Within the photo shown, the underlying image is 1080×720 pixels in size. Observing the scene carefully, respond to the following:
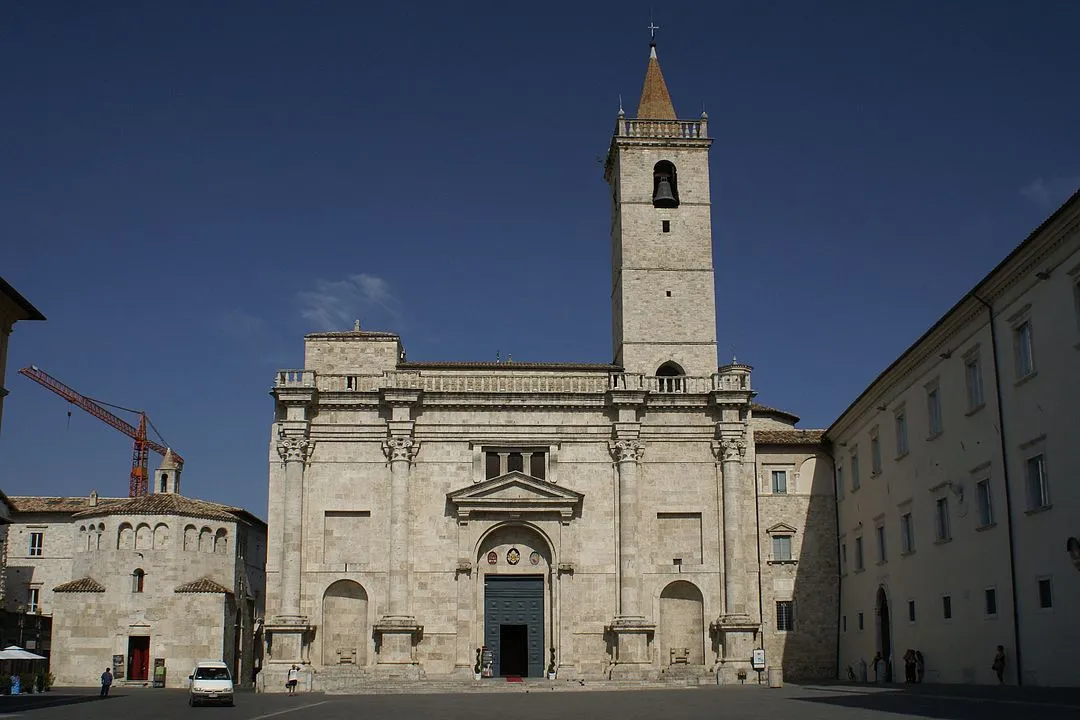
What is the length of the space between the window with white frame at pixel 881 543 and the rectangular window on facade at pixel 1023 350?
43.5 feet

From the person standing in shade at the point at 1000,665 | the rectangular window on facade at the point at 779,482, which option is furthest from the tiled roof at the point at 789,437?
the person standing in shade at the point at 1000,665

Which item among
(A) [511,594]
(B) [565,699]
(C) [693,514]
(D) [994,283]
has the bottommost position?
(B) [565,699]

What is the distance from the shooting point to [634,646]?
1734 inches

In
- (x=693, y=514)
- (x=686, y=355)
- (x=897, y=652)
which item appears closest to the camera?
(x=897, y=652)

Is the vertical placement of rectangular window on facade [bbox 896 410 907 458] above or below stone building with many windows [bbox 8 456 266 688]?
above

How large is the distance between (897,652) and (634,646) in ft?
32.6

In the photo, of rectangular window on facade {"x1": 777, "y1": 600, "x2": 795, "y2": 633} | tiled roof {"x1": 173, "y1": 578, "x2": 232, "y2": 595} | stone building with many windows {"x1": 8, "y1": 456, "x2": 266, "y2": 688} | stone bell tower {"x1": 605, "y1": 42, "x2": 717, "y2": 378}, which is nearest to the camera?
rectangular window on facade {"x1": 777, "y1": 600, "x2": 795, "y2": 633}

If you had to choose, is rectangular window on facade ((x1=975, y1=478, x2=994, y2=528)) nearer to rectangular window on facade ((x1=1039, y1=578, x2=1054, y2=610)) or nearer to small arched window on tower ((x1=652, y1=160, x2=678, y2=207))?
rectangular window on facade ((x1=1039, y1=578, x2=1054, y2=610))

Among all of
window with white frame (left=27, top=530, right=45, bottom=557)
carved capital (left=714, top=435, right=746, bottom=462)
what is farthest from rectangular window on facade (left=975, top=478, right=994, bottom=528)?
window with white frame (left=27, top=530, right=45, bottom=557)

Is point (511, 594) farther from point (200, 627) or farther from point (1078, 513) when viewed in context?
point (1078, 513)

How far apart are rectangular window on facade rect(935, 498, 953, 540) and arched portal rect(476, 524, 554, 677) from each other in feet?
53.3

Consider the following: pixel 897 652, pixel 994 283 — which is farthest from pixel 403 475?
pixel 994 283

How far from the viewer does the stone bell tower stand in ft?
164

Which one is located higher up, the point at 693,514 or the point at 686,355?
the point at 686,355
